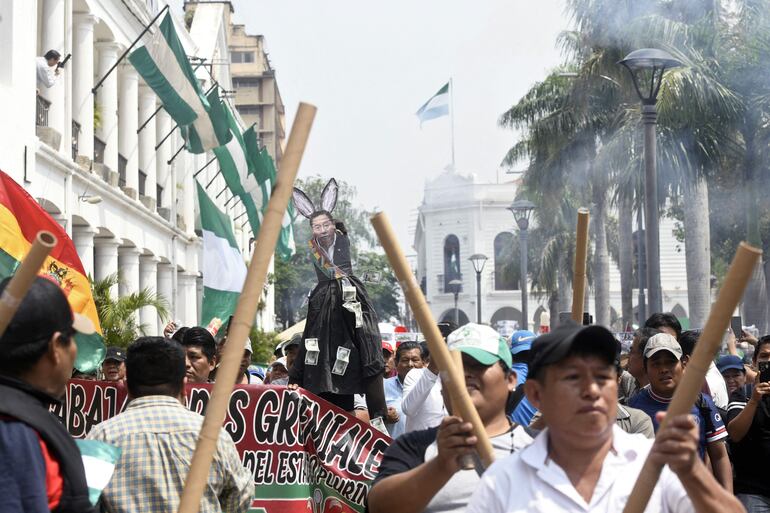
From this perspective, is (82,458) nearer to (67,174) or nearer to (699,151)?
(67,174)

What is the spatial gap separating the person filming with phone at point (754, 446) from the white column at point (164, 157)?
1082 inches

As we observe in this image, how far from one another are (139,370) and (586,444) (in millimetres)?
2273

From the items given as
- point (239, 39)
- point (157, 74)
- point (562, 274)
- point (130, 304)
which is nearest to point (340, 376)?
point (130, 304)

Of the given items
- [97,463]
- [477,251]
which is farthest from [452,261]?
[97,463]

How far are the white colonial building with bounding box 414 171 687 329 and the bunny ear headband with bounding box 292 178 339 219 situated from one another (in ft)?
257

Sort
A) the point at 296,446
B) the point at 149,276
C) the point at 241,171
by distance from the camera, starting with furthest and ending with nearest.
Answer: the point at 149,276 < the point at 241,171 < the point at 296,446

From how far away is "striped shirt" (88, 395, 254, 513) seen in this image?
16.3ft

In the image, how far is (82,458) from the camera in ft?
12.2

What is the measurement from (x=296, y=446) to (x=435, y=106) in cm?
2523

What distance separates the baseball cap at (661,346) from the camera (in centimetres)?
691

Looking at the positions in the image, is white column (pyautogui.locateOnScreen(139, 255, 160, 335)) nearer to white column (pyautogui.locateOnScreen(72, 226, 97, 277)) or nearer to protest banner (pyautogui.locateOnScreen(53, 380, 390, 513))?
white column (pyautogui.locateOnScreen(72, 226, 97, 277))

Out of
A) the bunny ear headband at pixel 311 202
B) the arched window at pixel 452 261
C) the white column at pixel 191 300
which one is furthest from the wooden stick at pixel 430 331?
the arched window at pixel 452 261

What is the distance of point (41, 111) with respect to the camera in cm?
2175

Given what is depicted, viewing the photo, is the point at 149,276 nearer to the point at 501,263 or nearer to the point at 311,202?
the point at 311,202
